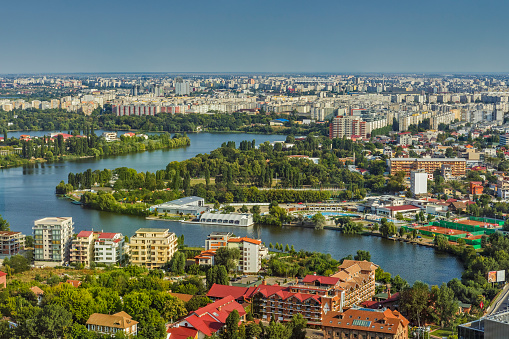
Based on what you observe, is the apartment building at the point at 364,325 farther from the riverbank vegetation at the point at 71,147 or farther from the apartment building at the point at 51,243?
the riverbank vegetation at the point at 71,147

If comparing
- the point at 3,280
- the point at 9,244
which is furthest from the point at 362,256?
the point at 9,244

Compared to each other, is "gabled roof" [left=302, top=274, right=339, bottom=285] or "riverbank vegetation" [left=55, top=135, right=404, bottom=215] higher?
"riverbank vegetation" [left=55, top=135, right=404, bottom=215]

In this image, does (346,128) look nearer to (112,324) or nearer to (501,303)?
(501,303)

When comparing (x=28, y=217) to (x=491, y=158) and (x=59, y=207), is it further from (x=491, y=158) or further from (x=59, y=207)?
(x=491, y=158)

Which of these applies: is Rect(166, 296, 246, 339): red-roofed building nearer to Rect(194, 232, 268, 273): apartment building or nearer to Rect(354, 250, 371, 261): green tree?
Rect(194, 232, 268, 273): apartment building

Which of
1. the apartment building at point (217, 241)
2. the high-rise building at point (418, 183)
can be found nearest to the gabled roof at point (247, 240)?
the apartment building at point (217, 241)

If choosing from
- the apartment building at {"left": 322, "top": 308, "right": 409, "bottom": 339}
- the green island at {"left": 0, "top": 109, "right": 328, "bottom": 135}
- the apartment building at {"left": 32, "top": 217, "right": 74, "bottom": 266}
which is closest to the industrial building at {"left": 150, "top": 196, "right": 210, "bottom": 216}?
the apartment building at {"left": 32, "top": 217, "right": 74, "bottom": 266}

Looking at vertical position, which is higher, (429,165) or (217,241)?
(429,165)

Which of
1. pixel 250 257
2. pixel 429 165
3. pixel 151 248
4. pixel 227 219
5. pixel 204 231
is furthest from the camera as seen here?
pixel 429 165
